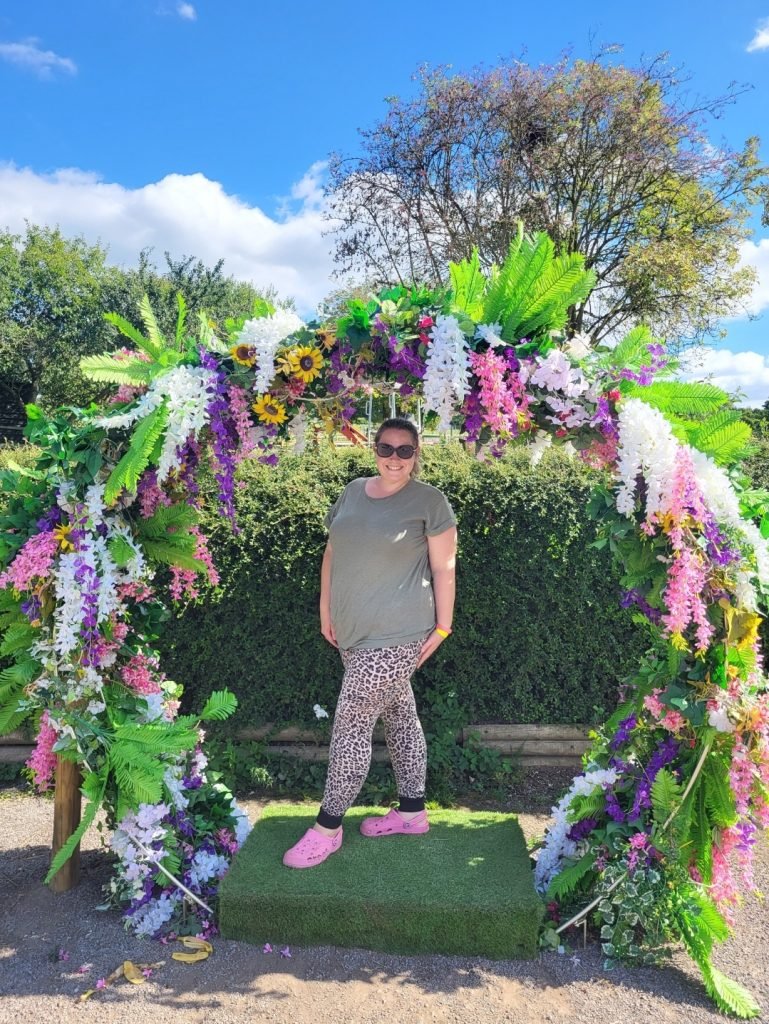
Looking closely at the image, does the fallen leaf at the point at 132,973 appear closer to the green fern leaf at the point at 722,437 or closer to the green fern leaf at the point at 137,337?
the green fern leaf at the point at 137,337

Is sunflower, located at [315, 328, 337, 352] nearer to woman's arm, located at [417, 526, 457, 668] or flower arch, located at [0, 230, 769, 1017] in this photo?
flower arch, located at [0, 230, 769, 1017]

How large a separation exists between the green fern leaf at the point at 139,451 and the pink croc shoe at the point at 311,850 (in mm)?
1662

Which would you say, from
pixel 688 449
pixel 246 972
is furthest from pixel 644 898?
pixel 688 449

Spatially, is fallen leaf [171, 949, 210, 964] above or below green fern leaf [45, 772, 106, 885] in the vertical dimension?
below

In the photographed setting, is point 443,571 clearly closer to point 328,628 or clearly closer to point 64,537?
point 328,628

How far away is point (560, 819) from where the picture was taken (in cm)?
343

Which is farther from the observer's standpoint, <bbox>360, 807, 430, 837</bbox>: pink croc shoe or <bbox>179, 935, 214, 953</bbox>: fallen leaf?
<bbox>360, 807, 430, 837</bbox>: pink croc shoe

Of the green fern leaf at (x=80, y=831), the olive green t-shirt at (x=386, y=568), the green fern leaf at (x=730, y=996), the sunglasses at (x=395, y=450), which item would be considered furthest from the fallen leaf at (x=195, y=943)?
the sunglasses at (x=395, y=450)

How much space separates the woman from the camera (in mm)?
3164

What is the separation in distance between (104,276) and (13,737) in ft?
86.1

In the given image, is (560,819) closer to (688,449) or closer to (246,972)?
(246,972)

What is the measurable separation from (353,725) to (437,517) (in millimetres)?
951

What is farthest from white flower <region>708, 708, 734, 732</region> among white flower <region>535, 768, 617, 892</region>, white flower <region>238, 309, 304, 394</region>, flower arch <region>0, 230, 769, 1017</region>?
white flower <region>238, 309, 304, 394</region>

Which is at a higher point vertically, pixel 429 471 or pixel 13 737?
pixel 429 471
